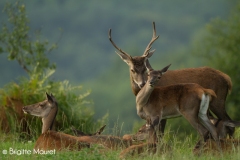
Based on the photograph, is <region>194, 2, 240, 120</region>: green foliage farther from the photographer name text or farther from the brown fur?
the photographer name text

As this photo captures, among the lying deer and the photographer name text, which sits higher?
the lying deer

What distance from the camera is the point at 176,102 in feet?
34.4

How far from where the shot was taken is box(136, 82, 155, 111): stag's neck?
10.6 metres

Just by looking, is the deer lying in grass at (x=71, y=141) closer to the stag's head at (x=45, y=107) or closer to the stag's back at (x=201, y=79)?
the stag's head at (x=45, y=107)

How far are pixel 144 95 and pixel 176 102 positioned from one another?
0.55 m

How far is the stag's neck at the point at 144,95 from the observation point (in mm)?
10602

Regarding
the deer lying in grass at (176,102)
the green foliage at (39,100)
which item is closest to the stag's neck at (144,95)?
the deer lying in grass at (176,102)

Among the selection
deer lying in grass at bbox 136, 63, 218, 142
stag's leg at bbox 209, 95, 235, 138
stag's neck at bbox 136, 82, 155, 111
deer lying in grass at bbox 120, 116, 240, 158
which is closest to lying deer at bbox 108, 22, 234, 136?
stag's leg at bbox 209, 95, 235, 138

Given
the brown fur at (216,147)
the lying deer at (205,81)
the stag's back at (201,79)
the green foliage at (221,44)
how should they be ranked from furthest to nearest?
the green foliage at (221,44) < the stag's back at (201,79) < the lying deer at (205,81) < the brown fur at (216,147)

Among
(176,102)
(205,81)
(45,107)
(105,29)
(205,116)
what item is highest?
(205,81)

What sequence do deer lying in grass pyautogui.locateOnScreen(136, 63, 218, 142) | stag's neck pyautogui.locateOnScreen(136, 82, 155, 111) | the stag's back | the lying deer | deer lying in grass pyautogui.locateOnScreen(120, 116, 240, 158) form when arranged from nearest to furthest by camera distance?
deer lying in grass pyautogui.locateOnScreen(120, 116, 240, 158) < deer lying in grass pyautogui.locateOnScreen(136, 63, 218, 142) < stag's neck pyautogui.locateOnScreen(136, 82, 155, 111) < the lying deer < the stag's back

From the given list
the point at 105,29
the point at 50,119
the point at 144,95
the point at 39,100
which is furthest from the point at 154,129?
the point at 105,29

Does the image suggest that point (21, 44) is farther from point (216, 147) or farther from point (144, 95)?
point (216, 147)

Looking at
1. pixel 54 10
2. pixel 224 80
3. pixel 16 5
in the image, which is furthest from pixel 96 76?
pixel 224 80
